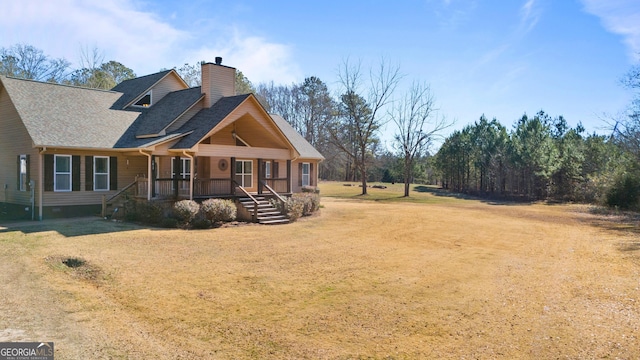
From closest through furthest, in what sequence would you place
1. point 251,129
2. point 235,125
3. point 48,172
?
point 48,172
point 251,129
point 235,125

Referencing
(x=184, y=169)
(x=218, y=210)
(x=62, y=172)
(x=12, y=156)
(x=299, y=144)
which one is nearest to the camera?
(x=218, y=210)

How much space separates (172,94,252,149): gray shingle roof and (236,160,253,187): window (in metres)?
3.81

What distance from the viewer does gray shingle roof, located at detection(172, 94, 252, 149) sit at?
18484 millimetres

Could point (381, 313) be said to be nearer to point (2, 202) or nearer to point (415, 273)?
point (415, 273)

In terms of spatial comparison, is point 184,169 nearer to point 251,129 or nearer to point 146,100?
point 251,129

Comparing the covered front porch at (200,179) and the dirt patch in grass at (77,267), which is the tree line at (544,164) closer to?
the covered front porch at (200,179)

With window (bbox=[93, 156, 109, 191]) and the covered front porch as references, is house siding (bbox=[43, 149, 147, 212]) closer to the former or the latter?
window (bbox=[93, 156, 109, 191])

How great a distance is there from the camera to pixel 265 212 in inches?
771

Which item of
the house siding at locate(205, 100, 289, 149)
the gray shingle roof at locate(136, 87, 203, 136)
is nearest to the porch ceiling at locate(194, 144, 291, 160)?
the house siding at locate(205, 100, 289, 149)

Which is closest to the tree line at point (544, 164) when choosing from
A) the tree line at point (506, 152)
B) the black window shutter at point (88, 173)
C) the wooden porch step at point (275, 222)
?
the tree line at point (506, 152)

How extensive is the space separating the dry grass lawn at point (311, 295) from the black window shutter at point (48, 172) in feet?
9.23

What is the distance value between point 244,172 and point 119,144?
6.77 m

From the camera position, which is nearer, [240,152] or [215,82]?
[240,152]

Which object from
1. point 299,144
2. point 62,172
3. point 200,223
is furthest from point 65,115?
point 299,144
